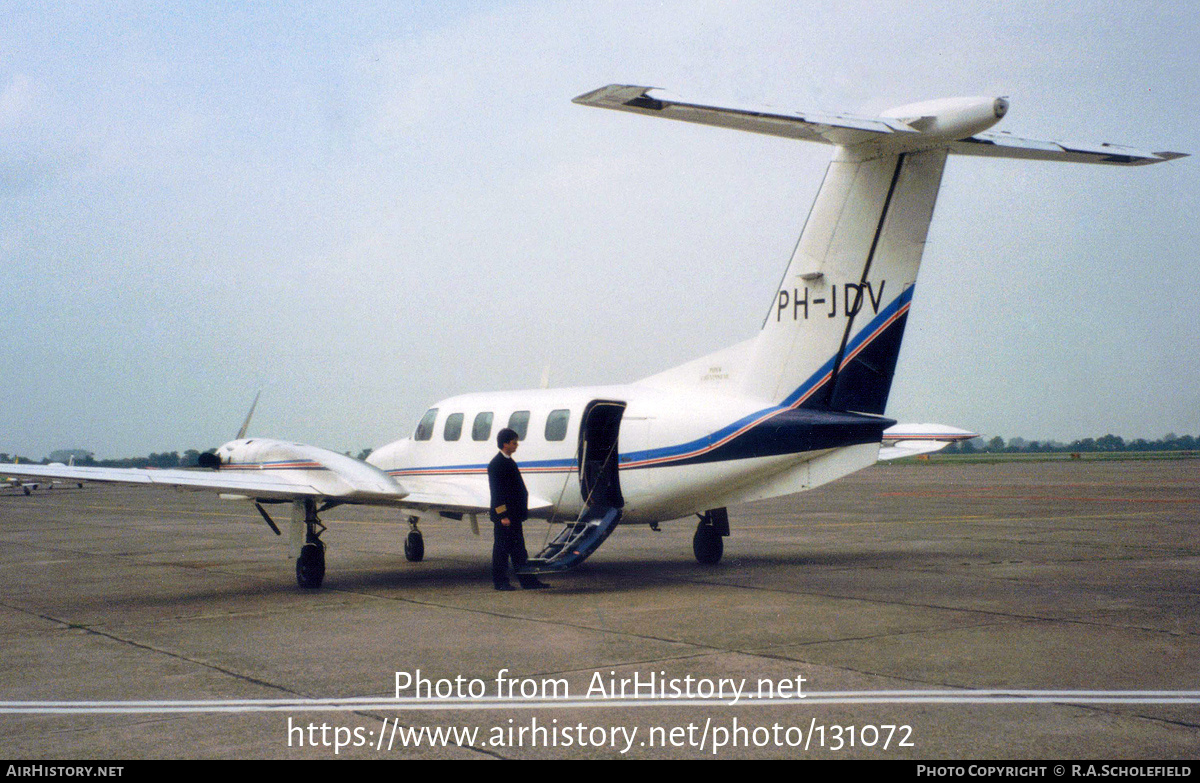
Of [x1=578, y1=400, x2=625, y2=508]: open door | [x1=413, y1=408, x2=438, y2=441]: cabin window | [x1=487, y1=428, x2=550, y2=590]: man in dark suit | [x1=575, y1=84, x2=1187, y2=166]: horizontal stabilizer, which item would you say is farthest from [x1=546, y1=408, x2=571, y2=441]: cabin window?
[x1=575, y1=84, x2=1187, y2=166]: horizontal stabilizer

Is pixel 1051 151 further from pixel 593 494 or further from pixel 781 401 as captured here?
pixel 593 494

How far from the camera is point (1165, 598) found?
418 inches

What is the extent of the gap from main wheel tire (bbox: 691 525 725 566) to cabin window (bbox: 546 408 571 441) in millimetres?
2584

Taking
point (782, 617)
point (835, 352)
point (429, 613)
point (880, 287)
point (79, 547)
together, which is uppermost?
point (880, 287)

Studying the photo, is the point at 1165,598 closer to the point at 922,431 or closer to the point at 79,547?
the point at 922,431

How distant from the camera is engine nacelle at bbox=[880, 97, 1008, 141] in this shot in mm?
10836

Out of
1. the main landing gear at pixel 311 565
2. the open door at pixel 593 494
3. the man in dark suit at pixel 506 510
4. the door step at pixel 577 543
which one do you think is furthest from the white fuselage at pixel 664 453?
the main landing gear at pixel 311 565

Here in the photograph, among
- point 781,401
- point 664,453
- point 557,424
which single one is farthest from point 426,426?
point 781,401

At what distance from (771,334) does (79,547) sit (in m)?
15.5

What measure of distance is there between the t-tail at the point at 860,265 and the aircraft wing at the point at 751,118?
1.43 ft

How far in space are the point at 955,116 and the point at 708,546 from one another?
7034 millimetres

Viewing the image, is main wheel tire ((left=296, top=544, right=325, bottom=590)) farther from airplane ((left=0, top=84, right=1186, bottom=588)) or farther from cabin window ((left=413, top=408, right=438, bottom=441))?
cabin window ((left=413, top=408, right=438, bottom=441))

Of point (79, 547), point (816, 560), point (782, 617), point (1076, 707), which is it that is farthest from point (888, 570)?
point (79, 547)
